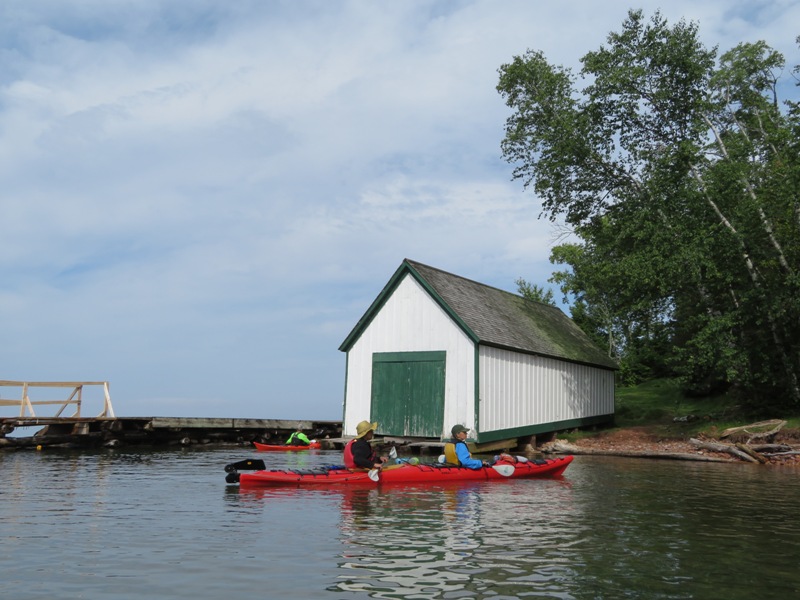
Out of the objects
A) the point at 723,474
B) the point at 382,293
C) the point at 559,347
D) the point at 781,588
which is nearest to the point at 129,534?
the point at 781,588

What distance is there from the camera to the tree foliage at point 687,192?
95.6 ft

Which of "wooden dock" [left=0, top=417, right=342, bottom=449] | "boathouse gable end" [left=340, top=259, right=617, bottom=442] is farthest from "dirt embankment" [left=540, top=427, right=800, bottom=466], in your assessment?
"wooden dock" [left=0, top=417, right=342, bottom=449]

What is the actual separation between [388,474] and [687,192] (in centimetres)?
1990

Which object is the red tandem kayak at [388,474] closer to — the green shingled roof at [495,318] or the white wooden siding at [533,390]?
the white wooden siding at [533,390]

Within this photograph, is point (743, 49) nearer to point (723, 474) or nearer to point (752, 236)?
point (752, 236)

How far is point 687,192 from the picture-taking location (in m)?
30.0

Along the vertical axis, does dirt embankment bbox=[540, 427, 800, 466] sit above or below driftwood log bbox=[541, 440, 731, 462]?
above

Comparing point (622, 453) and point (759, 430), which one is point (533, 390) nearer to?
point (622, 453)

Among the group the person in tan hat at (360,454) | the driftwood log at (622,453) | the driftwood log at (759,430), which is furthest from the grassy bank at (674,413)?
the person in tan hat at (360,454)

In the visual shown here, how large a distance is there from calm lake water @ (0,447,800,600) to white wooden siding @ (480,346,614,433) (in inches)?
359

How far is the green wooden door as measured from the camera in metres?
27.2

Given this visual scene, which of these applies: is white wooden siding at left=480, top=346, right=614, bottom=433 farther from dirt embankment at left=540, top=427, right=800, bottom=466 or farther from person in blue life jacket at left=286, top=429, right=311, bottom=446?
person in blue life jacket at left=286, top=429, right=311, bottom=446

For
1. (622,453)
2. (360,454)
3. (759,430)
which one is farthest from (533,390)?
(360,454)

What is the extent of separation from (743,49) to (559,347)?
1936 cm
